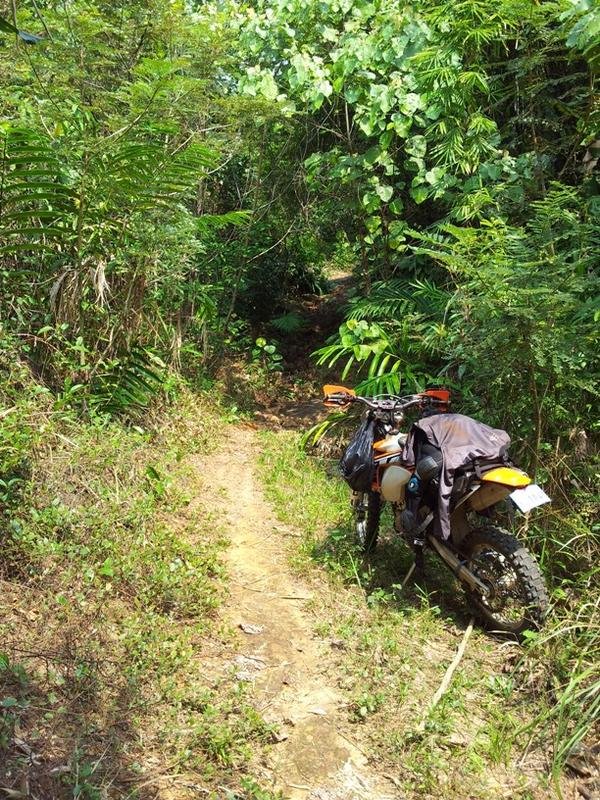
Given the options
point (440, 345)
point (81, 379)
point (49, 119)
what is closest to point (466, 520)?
point (440, 345)

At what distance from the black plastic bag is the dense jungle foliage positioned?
76 centimetres

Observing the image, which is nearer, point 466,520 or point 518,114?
point 466,520

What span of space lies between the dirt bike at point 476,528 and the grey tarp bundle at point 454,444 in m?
0.06

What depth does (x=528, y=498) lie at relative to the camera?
10.5 feet

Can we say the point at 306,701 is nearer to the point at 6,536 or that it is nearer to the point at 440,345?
the point at 6,536

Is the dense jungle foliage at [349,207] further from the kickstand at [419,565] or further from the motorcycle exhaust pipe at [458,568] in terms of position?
the kickstand at [419,565]

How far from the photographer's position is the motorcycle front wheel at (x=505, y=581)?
10.5ft

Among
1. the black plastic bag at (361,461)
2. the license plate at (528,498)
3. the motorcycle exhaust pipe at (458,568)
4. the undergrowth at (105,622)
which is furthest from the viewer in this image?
the black plastic bag at (361,461)

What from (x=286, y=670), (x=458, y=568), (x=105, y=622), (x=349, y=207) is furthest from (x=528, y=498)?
(x=349, y=207)

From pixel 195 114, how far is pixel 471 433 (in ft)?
14.9

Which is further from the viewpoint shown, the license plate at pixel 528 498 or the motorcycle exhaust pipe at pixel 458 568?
the motorcycle exhaust pipe at pixel 458 568

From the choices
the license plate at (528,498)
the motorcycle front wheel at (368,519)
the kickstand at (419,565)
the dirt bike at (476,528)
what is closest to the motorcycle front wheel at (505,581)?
the dirt bike at (476,528)

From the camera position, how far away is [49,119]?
15.4 ft

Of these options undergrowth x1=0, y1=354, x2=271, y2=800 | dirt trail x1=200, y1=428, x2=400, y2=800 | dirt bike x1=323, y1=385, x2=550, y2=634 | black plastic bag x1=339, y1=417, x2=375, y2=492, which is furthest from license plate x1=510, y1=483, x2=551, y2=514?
undergrowth x1=0, y1=354, x2=271, y2=800
